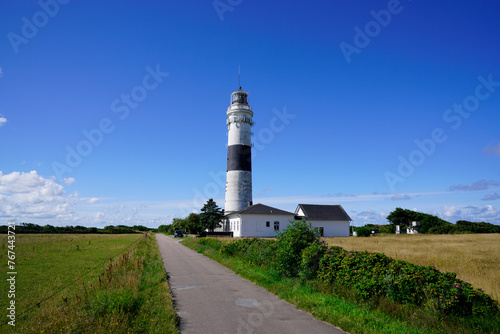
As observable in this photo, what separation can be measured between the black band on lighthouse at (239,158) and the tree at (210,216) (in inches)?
321

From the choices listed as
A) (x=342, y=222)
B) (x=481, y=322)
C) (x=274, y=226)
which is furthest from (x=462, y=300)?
(x=342, y=222)

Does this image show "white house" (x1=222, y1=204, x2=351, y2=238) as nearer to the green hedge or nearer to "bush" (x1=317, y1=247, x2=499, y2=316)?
the green hedge

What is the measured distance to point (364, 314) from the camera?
687cm

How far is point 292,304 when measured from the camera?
8305mm

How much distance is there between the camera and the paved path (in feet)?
21.1

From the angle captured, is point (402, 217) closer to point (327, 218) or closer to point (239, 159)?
point (327, 218)

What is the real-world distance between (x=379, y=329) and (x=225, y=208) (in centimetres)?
4367

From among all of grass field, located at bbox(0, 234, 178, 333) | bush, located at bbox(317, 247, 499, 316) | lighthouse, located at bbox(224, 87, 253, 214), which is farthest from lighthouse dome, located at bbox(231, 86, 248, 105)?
bush, located at bbox(317, 247, 499, 316)

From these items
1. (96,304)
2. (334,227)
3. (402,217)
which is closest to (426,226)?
(402,217)

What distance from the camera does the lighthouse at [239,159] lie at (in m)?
47.2

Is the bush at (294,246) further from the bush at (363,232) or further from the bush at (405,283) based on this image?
the bush at (363,232)

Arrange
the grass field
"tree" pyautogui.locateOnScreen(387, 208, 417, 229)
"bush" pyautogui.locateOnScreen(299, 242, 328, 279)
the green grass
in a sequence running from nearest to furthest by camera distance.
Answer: the green grass
the grass field
"bush" pyautogui.locateOnScreen(299, 242, 328, 279)
"tree" pyautogui.locateOnScreen(387, 208, 417, 229)

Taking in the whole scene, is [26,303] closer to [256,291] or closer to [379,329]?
[256,291]

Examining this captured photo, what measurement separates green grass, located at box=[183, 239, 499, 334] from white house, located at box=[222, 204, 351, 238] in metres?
33.1
